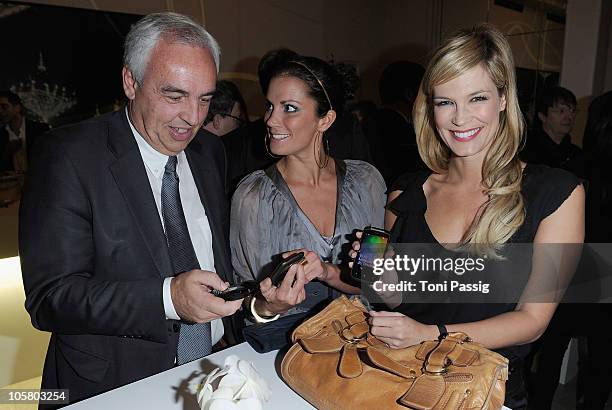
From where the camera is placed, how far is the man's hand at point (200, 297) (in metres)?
1.35

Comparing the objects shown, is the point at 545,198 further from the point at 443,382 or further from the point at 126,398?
the point at 126,398

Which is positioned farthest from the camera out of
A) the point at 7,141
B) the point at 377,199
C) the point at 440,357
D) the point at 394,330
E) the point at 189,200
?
Answer: the point at 7,141

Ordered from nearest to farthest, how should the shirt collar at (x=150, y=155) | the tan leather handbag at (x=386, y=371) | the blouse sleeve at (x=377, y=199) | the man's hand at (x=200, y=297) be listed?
the tan leather handbag at (x=386, y=371)
the man's hand at (x=200, y=297)
the shirt collar at (x=150, y=155)
the blouse sleeve at (x=377, y=199)

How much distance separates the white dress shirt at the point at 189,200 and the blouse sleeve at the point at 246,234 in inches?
7.4

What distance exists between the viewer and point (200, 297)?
1.36 m

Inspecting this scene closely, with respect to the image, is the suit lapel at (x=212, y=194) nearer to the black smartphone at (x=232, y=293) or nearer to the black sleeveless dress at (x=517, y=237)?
the black smartphone at (x=232, y=293)

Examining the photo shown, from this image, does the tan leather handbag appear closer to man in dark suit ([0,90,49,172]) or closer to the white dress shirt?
the white dress shirt

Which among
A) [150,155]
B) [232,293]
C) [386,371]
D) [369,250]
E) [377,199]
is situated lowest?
[386,371]

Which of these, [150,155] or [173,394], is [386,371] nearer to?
[173,394]

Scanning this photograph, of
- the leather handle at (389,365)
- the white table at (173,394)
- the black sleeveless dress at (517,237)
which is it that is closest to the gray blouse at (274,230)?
the black sleeveless dress at (517,237)

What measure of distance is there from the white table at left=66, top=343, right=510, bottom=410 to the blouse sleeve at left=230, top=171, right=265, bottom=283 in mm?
600

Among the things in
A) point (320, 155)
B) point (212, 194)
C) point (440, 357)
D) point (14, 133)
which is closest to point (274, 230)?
point (212, 194)

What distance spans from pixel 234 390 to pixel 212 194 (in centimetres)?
105

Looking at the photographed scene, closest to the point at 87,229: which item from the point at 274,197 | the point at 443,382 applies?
the point at 274,197
